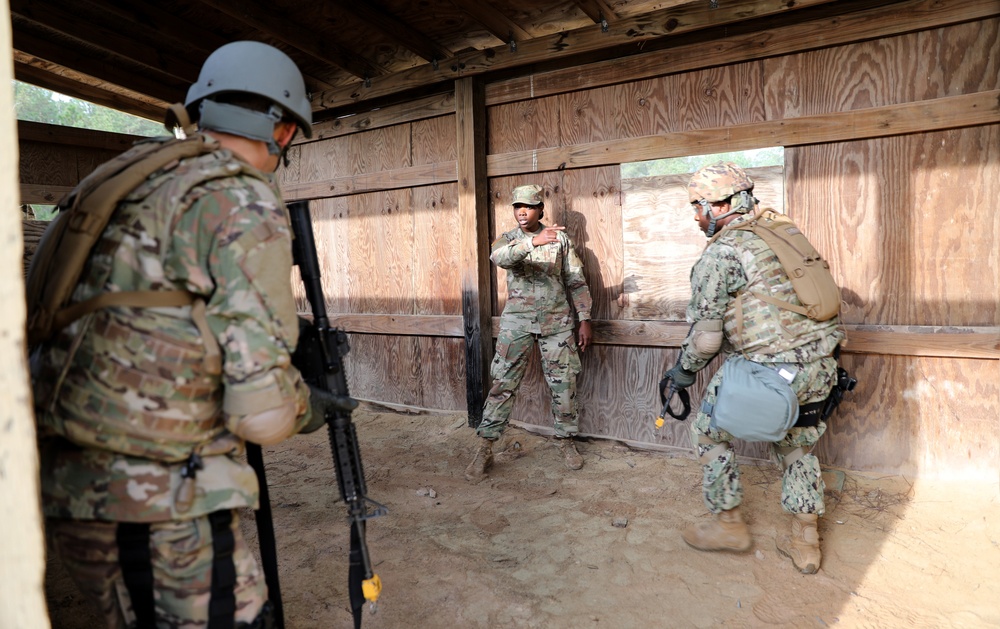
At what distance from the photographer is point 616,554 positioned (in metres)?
3.29

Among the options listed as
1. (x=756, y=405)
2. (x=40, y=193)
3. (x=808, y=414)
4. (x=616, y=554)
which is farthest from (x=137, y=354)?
(x=40, y=193)

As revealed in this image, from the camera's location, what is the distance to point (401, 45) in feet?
17.2

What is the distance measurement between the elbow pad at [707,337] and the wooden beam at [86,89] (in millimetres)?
5573

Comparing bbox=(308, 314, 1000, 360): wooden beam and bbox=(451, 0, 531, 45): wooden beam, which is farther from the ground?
bbox=(451, 0, 531, 45): wooden beam

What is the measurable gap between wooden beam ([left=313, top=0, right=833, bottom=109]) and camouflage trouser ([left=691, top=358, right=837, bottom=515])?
245 centimetres

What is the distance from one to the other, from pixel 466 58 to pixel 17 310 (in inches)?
183

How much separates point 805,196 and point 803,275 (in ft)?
4.72

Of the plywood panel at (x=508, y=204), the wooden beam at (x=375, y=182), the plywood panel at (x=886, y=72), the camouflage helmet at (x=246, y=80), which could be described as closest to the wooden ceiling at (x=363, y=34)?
the plywood panel at (x=886, y=72)

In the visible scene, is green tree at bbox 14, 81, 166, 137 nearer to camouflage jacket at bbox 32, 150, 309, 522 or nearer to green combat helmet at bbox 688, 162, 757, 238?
green combat helmet at bbox 688, 162, 757, 238

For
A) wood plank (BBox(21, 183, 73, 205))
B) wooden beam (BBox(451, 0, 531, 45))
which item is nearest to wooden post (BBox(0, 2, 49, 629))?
wooden beam (BBox(451, 0, 531, 45))

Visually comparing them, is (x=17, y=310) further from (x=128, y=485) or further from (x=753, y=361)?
(x=753, y=361)

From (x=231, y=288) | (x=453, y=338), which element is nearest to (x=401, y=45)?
(x=453, y=338)

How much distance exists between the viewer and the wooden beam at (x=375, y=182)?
18.1 ft

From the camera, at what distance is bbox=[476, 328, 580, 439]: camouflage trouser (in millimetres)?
4555
